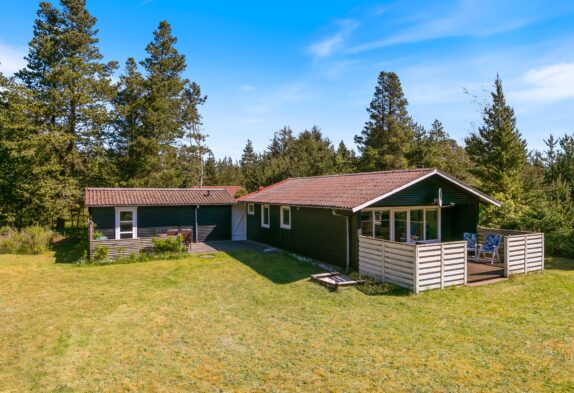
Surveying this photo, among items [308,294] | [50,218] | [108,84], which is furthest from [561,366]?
[108,84]

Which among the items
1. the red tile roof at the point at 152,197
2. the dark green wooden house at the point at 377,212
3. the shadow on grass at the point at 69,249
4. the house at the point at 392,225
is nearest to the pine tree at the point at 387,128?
the red tile roof at the point at 152,197

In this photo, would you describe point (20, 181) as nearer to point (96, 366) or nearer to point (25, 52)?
point (25, 52)

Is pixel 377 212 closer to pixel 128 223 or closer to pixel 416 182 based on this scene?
pixel 416 182

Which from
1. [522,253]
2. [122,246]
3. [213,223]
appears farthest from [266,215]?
[522,253]

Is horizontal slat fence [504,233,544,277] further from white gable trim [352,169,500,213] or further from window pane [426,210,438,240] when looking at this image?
window pane [426,210,438,240]

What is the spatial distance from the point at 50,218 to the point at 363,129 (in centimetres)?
3128

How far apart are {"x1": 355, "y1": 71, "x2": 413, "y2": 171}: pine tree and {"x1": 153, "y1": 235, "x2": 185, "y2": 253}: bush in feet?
84.8

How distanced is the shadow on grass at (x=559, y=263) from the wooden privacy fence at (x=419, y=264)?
5.34 meters

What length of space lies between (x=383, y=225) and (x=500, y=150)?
17.8m

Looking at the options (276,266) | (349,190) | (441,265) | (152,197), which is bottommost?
(276,266)

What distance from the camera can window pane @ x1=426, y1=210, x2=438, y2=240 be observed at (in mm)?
15031

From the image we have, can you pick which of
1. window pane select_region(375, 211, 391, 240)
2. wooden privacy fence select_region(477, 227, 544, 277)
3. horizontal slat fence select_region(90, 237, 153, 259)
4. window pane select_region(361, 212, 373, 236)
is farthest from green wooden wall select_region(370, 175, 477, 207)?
horizontal slat fence select_region(90, 237, 153, 259)

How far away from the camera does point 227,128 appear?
37312 millimetres

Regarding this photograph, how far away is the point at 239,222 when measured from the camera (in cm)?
2178
